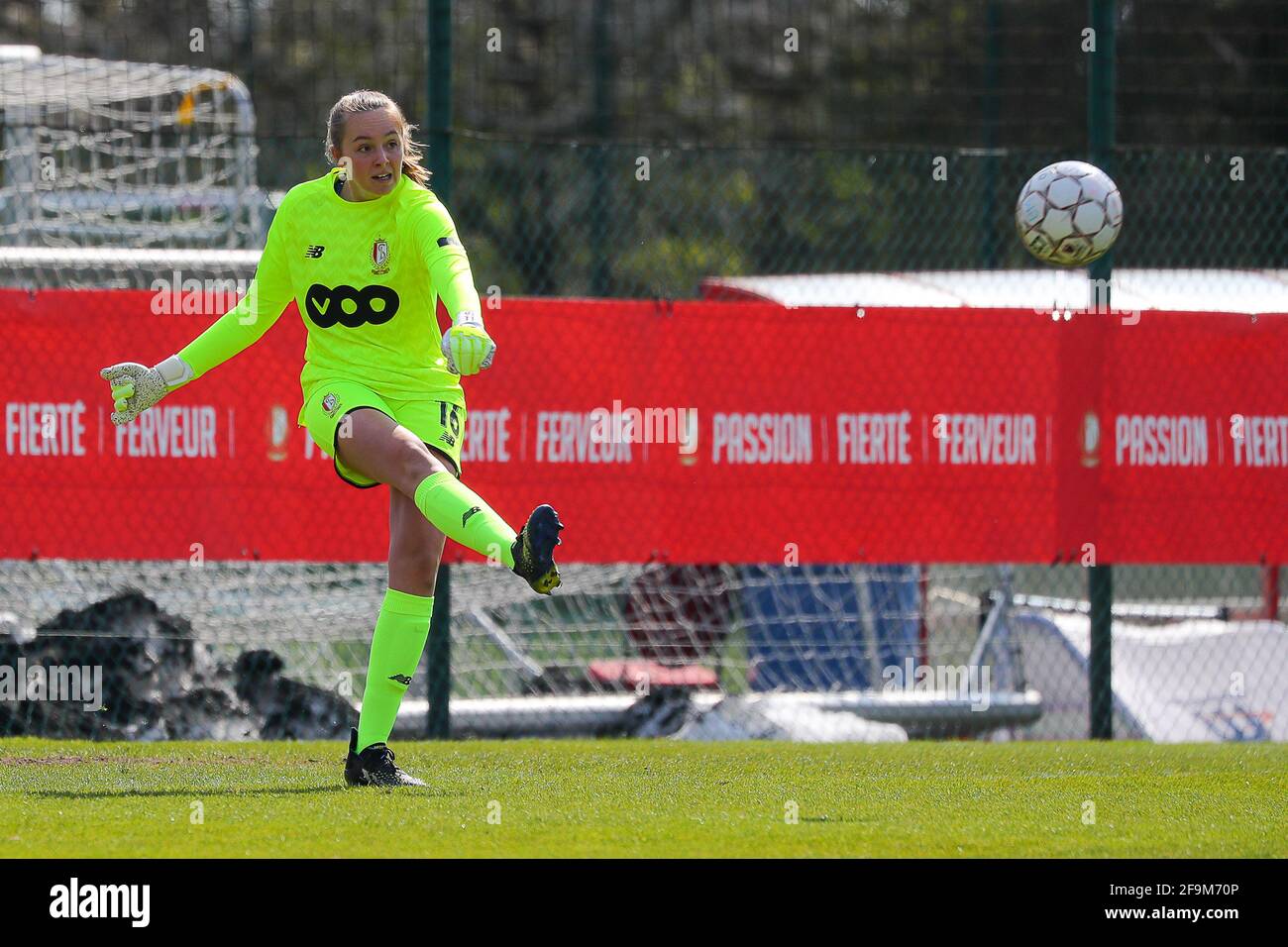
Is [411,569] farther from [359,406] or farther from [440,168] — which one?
[440,168]

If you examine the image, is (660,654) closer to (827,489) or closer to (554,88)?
(827,489)

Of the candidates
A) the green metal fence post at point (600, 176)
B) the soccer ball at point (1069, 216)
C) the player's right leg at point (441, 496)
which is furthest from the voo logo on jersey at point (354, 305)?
the soccer ball at point (1069, 216)

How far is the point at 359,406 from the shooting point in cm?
544

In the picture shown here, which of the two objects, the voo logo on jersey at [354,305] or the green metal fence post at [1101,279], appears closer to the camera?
the voo logo on jersey at [354,305]

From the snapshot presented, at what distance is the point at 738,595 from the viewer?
410 inches

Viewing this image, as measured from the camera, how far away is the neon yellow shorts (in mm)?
5477

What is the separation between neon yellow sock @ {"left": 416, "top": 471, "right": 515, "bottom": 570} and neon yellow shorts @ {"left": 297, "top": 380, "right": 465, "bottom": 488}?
284mm

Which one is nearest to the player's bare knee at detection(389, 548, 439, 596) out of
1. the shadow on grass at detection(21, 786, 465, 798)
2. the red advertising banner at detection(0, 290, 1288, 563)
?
the shadow on grass at detection(21, 786, 465, 798)

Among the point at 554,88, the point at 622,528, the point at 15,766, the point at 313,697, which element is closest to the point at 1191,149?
the point at 622,528

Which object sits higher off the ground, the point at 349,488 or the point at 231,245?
the point at 231,245

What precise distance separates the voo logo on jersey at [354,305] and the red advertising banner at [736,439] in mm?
2294

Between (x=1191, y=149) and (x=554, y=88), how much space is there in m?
14.6

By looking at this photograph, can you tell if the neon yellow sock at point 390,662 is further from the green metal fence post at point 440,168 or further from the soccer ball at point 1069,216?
the soccer ball at point 1069,216

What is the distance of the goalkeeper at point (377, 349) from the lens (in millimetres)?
5469
